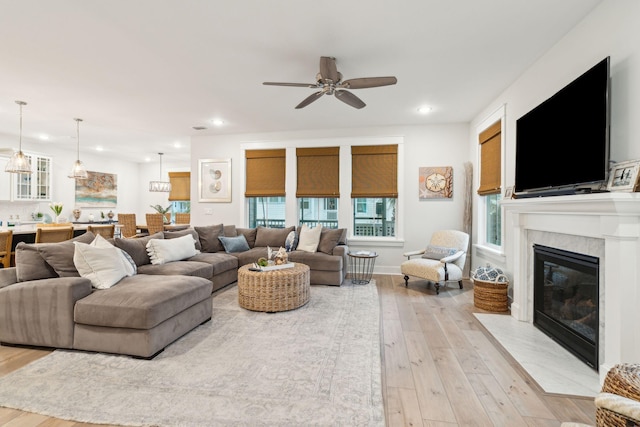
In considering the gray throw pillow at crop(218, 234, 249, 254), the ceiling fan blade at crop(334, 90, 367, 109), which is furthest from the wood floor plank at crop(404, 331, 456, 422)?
the gray throw pillow at crop(218, 234, 249, 254)

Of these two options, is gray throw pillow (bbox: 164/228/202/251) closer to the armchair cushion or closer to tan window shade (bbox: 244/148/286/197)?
tan window shade (bbox: 244/148/286/197)

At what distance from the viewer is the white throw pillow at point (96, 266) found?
2711 mm

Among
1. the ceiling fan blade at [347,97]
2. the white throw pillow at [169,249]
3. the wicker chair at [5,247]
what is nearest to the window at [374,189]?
the ceiling fan blade at [347,97]

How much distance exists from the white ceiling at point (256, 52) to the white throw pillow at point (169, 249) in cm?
200

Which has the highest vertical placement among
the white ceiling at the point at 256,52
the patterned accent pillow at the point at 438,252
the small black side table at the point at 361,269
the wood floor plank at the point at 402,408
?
the white ceiling at the point at 256,52

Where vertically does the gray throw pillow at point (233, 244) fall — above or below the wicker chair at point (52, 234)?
below

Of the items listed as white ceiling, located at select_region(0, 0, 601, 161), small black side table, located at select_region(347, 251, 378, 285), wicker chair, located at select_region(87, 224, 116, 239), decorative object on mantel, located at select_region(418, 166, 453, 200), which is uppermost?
white ceiling, located at select_region(0, 0, 601, 161)

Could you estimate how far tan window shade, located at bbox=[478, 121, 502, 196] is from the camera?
418 centimetres

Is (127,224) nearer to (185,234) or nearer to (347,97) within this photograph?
(185,234)

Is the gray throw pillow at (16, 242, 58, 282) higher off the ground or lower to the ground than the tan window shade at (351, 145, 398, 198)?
lower

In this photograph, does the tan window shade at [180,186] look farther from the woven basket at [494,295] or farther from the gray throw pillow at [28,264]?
the woven basket at [494,295]

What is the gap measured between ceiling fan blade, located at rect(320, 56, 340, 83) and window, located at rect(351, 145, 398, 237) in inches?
111

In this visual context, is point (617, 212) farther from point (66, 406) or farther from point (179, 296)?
point (66, 406)

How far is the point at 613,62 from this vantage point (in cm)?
223
